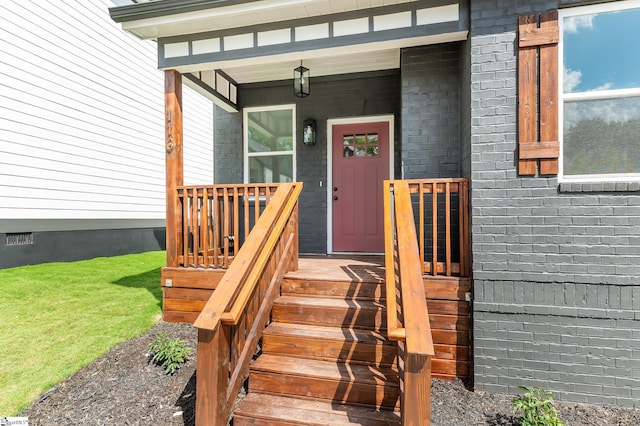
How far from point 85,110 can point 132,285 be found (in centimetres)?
368

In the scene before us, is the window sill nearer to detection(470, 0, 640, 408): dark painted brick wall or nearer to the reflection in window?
detection(470, 0, 640, 408): dark painted brick wall

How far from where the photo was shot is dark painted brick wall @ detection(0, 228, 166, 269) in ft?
16.6

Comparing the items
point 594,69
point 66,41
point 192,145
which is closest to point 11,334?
point 66,41

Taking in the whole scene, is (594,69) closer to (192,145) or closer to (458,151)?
(458,151)

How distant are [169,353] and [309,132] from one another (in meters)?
3.48

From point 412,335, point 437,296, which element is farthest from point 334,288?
point 412,335

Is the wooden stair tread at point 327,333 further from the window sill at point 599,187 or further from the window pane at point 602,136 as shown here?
the window pane at point 602,136

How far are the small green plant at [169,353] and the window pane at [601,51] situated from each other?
155 inches

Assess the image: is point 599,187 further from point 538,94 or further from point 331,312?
point 331,312

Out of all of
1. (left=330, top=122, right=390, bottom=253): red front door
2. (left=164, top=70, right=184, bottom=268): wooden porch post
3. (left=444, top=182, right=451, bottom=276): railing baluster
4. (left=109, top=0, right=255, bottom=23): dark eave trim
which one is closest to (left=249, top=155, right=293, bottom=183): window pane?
(left=330, top=122, right=390, bottom=253): red front door

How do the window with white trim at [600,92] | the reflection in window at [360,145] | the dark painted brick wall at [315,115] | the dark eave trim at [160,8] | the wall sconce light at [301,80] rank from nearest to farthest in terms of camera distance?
the window with white trim at [600,92] < the dark eave trim at [160,8] < the wall sconce light at [301,80] < the dark painted brick wall at [315,115] < the reflection in window at [360,145]

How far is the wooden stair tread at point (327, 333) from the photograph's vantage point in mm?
2496

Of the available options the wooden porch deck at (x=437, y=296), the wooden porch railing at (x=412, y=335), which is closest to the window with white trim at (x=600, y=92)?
the wooden porch deck at (x=437, y=296)

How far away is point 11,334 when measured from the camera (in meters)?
3.11
